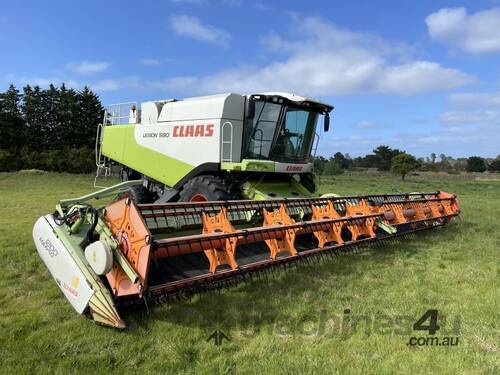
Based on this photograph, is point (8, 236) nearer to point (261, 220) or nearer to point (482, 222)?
point (261, 220)

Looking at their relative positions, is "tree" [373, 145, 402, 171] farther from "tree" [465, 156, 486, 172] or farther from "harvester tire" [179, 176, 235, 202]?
"harvester tire" [179, 176, 235, 202]

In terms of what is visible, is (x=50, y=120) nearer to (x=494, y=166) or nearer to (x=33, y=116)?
(x=33, y=116)

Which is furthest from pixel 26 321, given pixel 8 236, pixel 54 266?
pixel 8 236

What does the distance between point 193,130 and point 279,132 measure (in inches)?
64.2

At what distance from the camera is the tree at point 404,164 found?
50125 mm

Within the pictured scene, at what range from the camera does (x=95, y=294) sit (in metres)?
3.48

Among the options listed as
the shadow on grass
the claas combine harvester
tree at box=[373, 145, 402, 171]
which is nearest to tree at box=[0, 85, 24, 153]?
the claas combine harvester

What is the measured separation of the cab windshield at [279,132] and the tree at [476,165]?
234 feet

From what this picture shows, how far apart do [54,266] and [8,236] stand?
3.74 m

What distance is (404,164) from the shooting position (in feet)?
164

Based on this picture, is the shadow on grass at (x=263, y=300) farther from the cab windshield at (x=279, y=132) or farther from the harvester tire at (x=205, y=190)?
the cab windshield at (x=279, y=132)

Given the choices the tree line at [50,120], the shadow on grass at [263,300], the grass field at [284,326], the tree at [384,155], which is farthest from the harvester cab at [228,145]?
the tree at [384,155]

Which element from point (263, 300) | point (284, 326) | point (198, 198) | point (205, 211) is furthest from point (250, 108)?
point (284, 326)

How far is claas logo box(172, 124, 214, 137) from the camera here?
25.8ft
